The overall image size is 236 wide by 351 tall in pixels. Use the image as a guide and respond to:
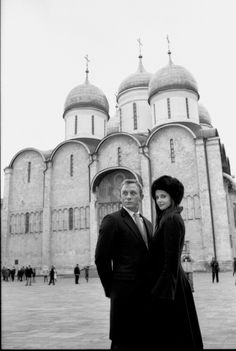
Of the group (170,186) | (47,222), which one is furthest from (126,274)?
(47,222)

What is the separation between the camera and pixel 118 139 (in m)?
26.0

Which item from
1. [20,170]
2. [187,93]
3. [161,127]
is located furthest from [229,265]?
[20,170]

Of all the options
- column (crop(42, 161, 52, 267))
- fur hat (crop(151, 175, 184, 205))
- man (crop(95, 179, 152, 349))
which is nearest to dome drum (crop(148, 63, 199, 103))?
column (crop(42, 161, 52, 267))

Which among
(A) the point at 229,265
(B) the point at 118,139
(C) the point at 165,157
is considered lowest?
(A) the point at 229,265

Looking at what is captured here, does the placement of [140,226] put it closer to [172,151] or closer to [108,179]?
[172,151]

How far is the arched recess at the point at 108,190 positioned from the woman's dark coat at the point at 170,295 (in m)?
21.7

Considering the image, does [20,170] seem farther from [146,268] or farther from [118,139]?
[146,268]

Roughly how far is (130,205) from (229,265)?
2011 cm

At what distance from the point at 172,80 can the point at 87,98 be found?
25.9 ft

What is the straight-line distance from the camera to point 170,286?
2.58m

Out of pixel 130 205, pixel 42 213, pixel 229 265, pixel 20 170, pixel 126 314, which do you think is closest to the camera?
pixel 126 314

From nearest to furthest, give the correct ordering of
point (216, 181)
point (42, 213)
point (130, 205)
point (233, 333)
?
point (130, 205), point (233, 333), point (216, 181), point (42, 213)

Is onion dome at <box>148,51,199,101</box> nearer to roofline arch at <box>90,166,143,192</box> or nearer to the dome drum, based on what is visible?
the dome drum

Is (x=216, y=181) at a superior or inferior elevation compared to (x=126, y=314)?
superior
